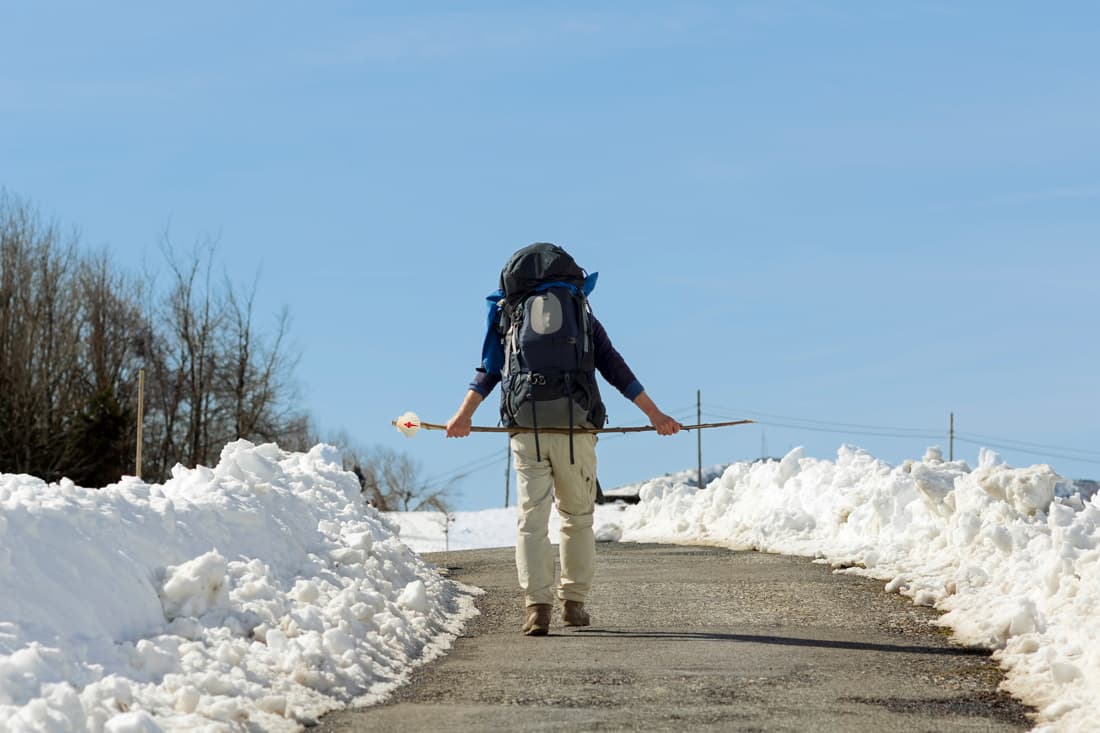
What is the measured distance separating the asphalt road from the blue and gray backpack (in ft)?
4.39

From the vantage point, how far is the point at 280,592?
719 cm

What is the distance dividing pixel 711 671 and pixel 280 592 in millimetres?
2344

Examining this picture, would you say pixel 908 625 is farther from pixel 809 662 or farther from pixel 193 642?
pixel 193 642

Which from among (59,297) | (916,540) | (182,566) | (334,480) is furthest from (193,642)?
(59,297)

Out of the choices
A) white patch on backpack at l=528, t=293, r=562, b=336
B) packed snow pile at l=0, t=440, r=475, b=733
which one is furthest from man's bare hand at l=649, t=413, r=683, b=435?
packed snow pile at l=0, t=440, r=475, b=733

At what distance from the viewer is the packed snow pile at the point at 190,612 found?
5219mm

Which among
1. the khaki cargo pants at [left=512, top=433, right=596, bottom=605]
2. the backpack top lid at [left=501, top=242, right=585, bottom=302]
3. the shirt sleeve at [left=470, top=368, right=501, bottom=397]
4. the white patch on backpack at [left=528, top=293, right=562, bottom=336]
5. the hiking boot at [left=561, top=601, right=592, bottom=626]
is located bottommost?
the hiking boot at [left=561, top=601, right=592, bottom=626]

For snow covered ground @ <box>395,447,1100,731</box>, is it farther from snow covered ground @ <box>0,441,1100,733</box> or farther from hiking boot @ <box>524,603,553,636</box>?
hiking boot @ <box>524,603,553,636</box>

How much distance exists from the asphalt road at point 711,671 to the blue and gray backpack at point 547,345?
1337 millimetres

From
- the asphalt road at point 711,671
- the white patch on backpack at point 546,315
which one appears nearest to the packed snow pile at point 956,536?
the asphalt road at point 711,671

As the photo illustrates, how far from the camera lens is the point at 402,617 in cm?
791

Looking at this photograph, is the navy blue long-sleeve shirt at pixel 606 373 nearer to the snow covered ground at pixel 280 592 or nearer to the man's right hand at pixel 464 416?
the man's right hand at pixel 464 416

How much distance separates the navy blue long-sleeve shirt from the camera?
8367 mm

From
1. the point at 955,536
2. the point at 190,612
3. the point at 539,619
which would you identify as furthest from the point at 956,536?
the point at 190,612
